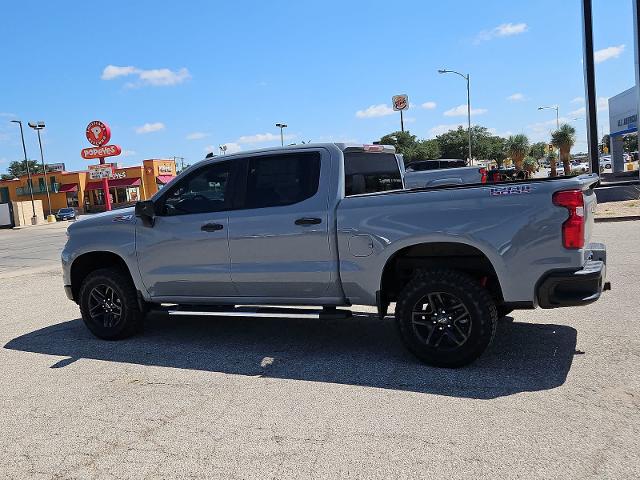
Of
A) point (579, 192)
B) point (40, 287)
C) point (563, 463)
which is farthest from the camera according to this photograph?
point (40, 287)

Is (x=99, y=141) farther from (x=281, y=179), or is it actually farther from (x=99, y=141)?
(x=281, y=179)

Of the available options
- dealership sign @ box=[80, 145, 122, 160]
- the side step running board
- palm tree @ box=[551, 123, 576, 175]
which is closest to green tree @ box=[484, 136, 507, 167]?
palm tree @ box=[551, 123, 576, 175]

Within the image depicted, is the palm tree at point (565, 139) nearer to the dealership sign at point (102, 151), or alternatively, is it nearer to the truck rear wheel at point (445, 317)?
the dealership sign at point (102, 151)

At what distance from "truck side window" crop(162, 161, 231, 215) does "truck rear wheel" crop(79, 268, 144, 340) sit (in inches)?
39.1

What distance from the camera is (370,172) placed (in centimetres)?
583

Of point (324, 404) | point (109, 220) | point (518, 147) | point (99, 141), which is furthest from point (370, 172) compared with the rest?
point (518, 147)

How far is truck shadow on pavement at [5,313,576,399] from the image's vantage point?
4473 mm

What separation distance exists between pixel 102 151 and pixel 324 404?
4514 centimetres

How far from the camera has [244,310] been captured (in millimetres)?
5473

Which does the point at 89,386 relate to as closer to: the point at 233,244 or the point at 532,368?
the point at 233,244

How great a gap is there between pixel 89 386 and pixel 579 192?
14.0ft

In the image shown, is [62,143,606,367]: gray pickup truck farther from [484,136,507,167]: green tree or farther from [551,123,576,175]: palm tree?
[484,136,507,167]: green tree

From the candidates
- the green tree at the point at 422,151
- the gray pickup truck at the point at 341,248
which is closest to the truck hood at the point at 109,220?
the gray pickup truck at the point at 341,248

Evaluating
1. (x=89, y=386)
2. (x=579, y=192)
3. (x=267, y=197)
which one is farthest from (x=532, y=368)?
(x=89, y=386)
